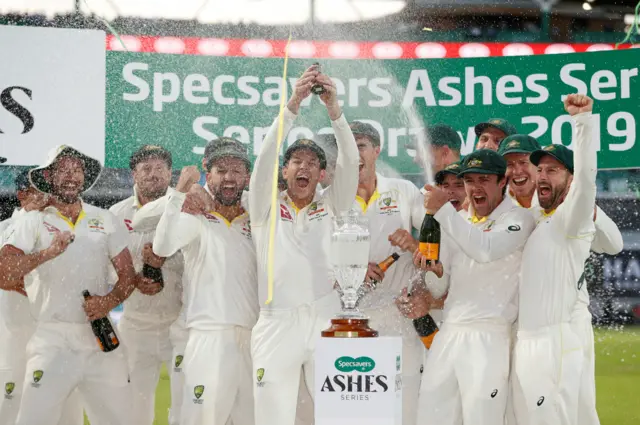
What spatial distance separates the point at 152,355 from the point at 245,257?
67 centimetres

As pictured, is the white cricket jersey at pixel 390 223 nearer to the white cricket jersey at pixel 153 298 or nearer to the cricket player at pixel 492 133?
the cricket player at pixel 492 133

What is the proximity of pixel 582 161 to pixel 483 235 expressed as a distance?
46 cm

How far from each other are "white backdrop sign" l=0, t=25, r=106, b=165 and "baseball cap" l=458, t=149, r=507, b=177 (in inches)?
70.0

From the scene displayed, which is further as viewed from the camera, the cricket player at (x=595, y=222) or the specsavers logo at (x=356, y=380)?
the cricket player at (x=595, y=222)

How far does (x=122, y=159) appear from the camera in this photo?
16.8 feet

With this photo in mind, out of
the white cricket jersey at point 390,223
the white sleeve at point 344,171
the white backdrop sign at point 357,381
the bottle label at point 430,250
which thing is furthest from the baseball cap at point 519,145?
the white backdrop sign at point 357,381

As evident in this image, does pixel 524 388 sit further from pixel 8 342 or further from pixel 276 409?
pixel 8 342

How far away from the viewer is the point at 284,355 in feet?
14.4

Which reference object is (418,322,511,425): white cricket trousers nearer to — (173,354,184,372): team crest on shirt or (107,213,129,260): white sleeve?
(173,354,184,372): team crest on shirt

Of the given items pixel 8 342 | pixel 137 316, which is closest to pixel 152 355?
pixel 137 316

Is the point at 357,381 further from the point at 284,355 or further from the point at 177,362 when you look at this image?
the point at 177,362

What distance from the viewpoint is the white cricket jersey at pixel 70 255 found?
4.52 metres

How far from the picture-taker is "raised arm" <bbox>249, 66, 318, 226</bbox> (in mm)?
4395

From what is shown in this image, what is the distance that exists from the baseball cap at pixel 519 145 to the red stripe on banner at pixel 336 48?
78 cm
